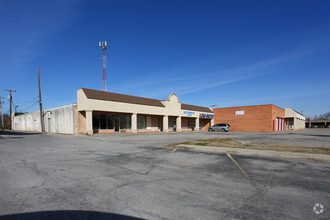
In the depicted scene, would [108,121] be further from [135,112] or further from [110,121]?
[135,112]

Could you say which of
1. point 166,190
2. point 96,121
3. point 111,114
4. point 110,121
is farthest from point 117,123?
point 166,190

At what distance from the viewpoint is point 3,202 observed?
3604mm

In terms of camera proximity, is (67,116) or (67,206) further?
(67,116)

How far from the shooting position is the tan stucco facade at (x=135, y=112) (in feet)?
79.8

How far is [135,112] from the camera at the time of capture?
97.9 ft

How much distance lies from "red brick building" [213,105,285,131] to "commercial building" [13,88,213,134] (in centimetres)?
903

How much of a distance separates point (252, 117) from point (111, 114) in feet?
100.0

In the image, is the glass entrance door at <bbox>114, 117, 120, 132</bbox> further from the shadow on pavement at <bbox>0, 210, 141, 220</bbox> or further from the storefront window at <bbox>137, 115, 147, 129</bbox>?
the shadow on pavement at <bbox>0, 210, 141, 220</bbox>

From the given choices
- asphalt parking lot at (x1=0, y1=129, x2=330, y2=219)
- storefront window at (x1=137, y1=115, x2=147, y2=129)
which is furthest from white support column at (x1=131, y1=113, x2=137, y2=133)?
asphalt parking lot at (x1=0, y1=129, x2=330, y2=219)

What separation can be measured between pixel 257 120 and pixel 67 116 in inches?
1457

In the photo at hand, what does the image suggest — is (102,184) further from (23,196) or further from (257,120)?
(257,120)

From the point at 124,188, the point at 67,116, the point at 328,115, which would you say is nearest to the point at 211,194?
the point at 124,188

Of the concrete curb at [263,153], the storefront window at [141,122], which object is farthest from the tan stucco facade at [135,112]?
the concrete curb at [263,153]

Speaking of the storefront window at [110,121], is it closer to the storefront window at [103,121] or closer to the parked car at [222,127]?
the storefront window at [103,121]
